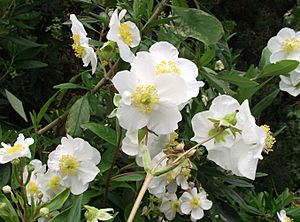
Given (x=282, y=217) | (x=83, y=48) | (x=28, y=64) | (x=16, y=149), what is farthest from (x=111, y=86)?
(x=28, y=64)

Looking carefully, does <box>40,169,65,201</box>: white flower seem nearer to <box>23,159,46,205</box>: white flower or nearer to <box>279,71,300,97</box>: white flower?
<box>23,159,46,205</box>: white flower

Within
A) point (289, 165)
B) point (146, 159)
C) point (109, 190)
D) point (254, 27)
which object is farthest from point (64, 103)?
point (254, 27)

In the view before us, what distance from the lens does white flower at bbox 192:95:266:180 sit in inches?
35.2

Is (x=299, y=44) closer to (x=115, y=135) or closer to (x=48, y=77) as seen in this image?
(x=115, y=135)

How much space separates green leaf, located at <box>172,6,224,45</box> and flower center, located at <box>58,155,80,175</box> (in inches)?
14.0

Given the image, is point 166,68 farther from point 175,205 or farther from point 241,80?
point 175,205

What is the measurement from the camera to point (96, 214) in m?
0.95

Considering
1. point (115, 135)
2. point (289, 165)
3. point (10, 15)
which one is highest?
point (115, 135)

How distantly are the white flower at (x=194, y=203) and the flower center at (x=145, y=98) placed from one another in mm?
423

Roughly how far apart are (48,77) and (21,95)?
131 mm

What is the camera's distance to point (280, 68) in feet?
3.82

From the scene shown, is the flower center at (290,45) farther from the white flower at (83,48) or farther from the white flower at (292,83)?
the white flower at (83,48)

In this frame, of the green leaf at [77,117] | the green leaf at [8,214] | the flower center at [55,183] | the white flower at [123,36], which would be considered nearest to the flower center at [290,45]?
the white flower at [123,36]

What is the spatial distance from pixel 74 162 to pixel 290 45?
581 mm
